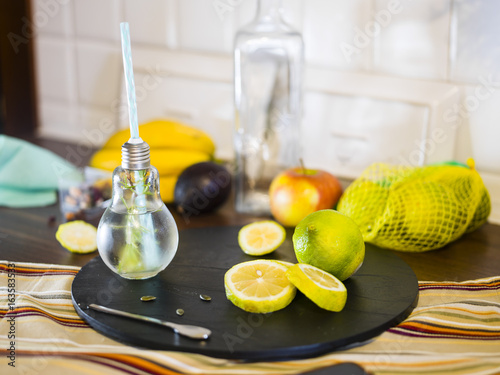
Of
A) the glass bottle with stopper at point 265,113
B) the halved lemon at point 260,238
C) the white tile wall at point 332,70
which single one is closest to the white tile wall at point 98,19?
the white tile wall at point 332,70

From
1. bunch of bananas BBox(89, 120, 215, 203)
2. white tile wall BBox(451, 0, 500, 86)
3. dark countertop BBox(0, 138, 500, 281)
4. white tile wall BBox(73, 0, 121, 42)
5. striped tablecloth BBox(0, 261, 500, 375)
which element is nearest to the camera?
striped tablecloth BBox(0, 261, 500, 375)

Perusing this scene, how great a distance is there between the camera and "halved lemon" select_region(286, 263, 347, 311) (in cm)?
76

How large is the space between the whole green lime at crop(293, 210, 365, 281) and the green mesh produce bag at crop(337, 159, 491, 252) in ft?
0.48

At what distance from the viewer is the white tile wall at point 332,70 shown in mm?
1157

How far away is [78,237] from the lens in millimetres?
1025

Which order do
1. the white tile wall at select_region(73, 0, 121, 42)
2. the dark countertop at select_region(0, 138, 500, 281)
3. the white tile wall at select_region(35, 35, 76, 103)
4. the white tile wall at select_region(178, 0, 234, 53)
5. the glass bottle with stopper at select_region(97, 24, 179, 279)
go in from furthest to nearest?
the white tile wall at select_region(35, 35, 76, 103) → the white tile wall at select_region(73, 0, 121, 42) → the white tile wall at select_region(178, 0, 234, 53) → the dark countertop at select_region(0, 138, 500, 281) → the glass bottle with stopper at select_region(97, 24, 179, 279)

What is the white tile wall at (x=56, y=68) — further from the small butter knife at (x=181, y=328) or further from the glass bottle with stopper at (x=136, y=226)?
the small butter knife at (x=181, y=328)

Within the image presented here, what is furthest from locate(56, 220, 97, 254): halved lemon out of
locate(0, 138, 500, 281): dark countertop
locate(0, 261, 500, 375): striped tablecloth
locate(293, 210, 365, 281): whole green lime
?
locate(293, 210, 365, 281): whole green lime

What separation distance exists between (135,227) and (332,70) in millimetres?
637

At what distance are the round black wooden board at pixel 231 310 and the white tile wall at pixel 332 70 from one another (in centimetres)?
36

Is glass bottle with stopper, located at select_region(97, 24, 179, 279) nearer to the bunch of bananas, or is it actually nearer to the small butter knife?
the small butter knife

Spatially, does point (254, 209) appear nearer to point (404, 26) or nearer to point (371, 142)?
point (371, 142)

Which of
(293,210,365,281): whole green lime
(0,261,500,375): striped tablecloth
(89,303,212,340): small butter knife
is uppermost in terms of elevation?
(293,210,365,281): whole green lime

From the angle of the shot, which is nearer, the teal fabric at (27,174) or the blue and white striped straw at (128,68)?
the blue and white striped straw at (128,68)
